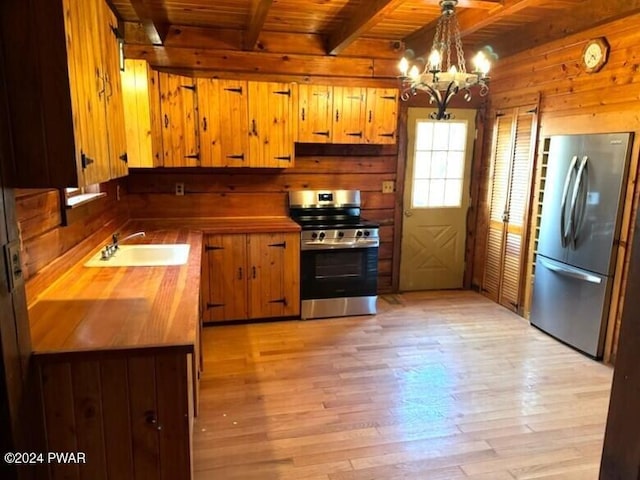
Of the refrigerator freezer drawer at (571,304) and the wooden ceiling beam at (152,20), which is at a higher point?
the wooden ceiling beam at (152,20)

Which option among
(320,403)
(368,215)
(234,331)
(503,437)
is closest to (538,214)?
(368,215)

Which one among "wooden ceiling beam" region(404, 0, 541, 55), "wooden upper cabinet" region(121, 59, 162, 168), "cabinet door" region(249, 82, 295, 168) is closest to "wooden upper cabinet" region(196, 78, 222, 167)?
"cabinet door" region(249, 82, 295, 168)

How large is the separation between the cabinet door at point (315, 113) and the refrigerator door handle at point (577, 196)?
2036 millimetres

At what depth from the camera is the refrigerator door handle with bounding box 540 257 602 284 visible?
3260 mm

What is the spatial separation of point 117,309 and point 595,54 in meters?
3.57

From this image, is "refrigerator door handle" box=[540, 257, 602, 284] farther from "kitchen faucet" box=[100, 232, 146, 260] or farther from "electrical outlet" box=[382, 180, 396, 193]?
"kitchen faucet" box=[100, 232, 146, 260]

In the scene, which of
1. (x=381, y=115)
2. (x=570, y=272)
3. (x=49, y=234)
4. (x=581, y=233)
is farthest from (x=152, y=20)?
(x=570, y=272)

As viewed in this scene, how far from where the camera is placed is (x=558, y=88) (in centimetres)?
364

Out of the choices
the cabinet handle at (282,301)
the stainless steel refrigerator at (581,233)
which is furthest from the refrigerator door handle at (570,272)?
the cabinet handle at (282,301)

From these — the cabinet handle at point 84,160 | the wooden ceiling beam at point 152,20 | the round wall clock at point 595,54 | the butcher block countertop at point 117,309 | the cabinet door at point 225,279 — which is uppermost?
the wooden ceiling beam at point 152,20

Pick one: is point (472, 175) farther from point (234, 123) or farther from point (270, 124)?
point (234, 123)

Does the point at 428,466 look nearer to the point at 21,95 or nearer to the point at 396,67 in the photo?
the point at 21,95

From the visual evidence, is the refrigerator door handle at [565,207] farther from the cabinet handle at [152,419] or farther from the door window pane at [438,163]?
the cabinet handle at [152,419]

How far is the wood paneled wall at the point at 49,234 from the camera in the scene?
1837 mm
